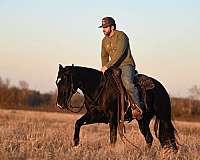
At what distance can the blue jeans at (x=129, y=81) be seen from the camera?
10531 mm

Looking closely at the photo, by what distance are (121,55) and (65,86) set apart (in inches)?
56.3

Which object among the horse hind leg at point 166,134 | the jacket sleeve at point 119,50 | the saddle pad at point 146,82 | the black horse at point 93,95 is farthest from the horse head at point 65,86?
the horse hind leg at point 166,134

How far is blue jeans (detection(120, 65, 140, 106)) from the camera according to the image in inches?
415

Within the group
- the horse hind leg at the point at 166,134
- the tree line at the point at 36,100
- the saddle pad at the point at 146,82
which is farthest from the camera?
the tree line at the point at 36,100

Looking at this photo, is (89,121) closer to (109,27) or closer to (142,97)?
(142,97)

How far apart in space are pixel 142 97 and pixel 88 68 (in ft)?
4.66

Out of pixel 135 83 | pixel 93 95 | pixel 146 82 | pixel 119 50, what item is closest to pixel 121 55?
pixel 119 50

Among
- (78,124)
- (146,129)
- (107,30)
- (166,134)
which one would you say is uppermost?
(107,30)

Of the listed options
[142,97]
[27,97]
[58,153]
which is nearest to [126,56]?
[142,97]

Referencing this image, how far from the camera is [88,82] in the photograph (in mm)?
10680

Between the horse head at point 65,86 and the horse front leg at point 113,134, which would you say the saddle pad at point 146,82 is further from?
the horse head at point 65,86

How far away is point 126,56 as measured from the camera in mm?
10812

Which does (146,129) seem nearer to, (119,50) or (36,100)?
(119,50)

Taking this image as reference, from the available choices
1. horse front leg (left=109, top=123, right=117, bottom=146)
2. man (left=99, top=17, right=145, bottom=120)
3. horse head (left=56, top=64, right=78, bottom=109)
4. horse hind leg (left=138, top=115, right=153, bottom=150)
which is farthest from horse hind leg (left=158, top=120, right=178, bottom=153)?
horse head (left=56, top=64, right=78, bottom=109)
